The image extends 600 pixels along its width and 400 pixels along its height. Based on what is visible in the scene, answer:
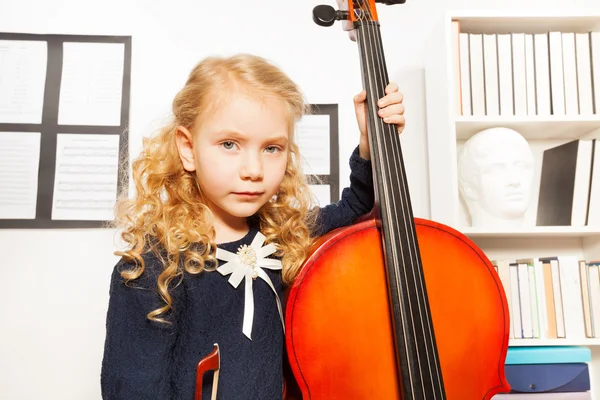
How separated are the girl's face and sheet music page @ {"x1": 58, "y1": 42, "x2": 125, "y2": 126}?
809 millimetres

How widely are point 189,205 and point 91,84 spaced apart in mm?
870

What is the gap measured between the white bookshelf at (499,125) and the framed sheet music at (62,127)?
1.00 metres

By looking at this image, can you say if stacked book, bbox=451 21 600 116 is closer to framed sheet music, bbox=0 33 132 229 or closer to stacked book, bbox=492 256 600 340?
stacked book, bbox=492 256 600 340

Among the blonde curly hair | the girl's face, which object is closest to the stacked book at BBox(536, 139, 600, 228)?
the blonde curly hair

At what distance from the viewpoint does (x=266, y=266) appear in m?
0.93

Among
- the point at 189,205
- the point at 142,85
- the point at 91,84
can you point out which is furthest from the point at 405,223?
the point at 91,84

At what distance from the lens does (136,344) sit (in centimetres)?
78

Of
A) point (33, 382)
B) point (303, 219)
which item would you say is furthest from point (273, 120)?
point (33, 382)

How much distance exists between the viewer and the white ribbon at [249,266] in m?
0.88

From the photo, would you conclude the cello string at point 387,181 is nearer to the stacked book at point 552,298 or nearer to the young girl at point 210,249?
the young girl at point 210,249

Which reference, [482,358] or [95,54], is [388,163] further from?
[95,54]

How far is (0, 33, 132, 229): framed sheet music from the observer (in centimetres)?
151

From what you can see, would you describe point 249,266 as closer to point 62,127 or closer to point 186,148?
point 186,148

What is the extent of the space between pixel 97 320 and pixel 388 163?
1106 millimetres
